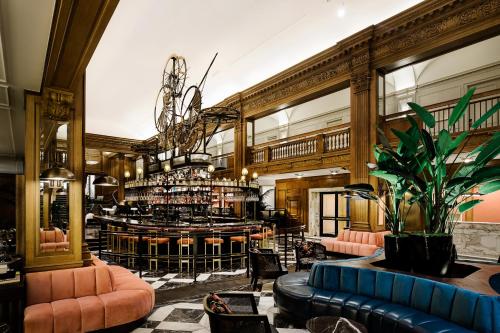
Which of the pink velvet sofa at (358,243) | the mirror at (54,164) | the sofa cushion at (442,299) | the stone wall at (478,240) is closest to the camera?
the sofa cushion at (442,299)

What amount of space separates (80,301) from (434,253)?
3.68 metres

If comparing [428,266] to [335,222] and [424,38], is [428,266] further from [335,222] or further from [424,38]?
[335,222]

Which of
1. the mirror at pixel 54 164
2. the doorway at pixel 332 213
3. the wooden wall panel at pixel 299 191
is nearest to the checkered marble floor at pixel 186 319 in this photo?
the mirror at pixel 54 164

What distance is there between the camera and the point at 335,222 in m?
13.2

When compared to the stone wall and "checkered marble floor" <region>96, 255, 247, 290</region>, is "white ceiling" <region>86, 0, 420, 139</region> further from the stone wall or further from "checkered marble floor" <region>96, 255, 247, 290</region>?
the stone wall

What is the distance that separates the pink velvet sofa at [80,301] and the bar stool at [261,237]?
4202mm

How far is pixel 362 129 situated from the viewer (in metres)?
8.09

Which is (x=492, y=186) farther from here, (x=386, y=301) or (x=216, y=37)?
(x=216, y=37)

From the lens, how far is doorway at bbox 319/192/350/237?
12867 millimetres

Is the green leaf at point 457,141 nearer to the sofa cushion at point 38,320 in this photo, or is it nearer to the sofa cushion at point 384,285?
the sofa cushion at point 384,285

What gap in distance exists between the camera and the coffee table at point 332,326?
100.0 inches

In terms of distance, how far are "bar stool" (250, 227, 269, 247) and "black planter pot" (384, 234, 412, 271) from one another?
4.56 m

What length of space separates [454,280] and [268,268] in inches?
101

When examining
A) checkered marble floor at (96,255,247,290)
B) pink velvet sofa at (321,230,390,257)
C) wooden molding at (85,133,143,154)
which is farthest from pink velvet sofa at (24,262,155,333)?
wooden molding at (85,133,143,154)
